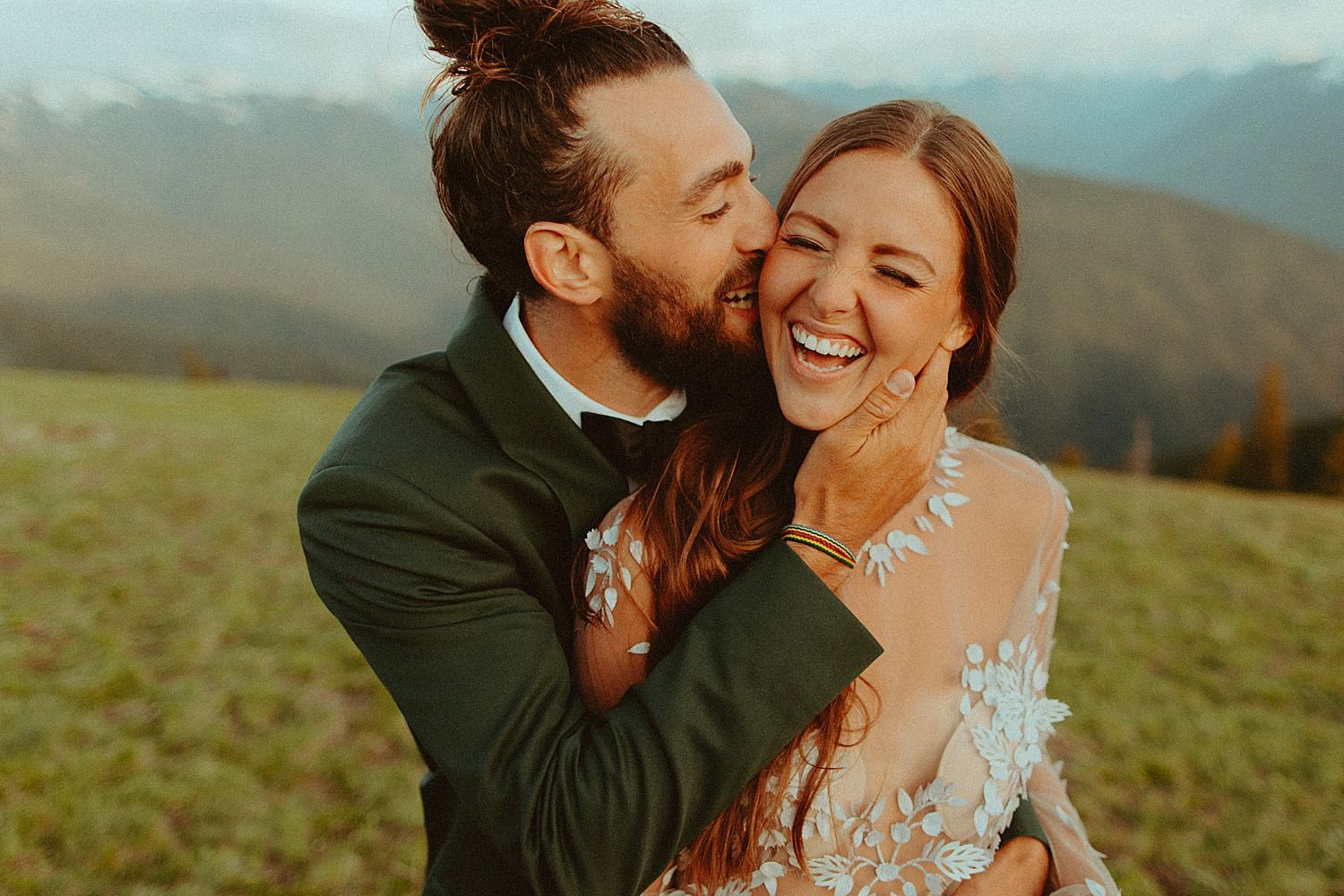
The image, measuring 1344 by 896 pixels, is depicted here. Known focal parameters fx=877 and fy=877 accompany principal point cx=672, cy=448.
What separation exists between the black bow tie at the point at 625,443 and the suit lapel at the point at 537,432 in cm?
9

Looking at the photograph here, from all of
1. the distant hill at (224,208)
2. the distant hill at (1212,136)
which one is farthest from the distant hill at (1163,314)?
the distant hill at (224,208)

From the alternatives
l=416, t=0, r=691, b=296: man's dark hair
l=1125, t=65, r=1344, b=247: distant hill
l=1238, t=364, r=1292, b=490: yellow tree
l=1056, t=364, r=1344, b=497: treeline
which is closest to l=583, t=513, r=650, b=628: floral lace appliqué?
l=416, t=0, r=691, b=296: man's dark hair

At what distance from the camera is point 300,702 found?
5.61 meters

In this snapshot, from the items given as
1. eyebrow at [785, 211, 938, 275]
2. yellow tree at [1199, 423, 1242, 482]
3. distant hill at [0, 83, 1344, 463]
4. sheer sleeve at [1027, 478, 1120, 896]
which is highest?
eyebrow at [785, 211, 938, 275]

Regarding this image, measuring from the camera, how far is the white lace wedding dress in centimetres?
207

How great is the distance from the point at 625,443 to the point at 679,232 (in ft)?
2.05

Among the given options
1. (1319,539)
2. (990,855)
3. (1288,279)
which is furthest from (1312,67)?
(990,855)

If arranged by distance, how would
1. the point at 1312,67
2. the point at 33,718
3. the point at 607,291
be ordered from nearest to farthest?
the point at 607,291 < the point at 33,718 < the point at 1312,67

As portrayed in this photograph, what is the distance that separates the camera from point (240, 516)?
910cm

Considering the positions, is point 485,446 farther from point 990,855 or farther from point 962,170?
point 990,855

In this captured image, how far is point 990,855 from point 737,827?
A: 2.07 ft

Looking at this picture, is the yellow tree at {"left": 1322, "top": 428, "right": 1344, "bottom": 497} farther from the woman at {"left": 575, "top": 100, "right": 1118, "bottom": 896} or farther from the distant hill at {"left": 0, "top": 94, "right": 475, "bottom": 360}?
the distant hill at {"left": 0, "top": 94, "right": 475, "bottom": 360}

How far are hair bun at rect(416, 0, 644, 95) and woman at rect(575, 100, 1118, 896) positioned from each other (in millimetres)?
785

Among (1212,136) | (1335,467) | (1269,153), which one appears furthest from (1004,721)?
(1212,136)
